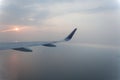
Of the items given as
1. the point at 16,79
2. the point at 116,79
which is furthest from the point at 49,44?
the point at 16,79

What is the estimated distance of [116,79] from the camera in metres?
60.0

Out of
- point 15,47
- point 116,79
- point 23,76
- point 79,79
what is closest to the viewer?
point 15,47

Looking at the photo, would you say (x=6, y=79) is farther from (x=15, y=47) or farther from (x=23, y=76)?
(x=15, y=47)

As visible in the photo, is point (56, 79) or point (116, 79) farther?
point (56, 79)

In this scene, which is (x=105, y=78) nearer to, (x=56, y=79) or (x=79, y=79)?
(x=79, y=79)

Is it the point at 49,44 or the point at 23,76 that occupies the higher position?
the point at 49,44

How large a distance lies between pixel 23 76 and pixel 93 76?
23728mm

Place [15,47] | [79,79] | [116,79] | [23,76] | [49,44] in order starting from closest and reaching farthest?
[15,47]
[49,44]
[116,79]
[79,79]
[23,76]

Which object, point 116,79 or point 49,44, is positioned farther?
point 116,79

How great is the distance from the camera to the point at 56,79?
225ft

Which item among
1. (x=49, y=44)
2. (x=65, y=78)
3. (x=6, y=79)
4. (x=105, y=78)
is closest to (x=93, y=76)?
(x=105, y=78)

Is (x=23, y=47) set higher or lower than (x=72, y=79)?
higher

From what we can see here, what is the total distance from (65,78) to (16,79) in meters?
15.8

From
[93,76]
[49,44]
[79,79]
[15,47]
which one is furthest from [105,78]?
[15,47]
